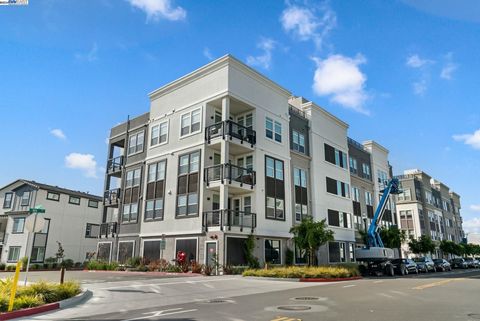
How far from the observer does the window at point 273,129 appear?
31.4 meters

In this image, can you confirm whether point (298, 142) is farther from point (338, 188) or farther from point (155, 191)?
point (155, 191)

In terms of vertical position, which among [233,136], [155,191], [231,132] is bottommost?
[155,191]

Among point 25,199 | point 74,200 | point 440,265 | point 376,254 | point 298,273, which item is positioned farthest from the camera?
point 74,200

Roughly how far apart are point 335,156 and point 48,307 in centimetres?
3389

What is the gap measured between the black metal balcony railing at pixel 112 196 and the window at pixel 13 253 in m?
16.6

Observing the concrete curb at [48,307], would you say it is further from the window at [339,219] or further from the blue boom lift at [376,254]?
the window at [339,219]

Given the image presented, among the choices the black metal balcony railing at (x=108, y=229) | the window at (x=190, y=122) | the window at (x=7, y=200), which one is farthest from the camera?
the window at (x=7, y=200)

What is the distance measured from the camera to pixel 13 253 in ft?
144

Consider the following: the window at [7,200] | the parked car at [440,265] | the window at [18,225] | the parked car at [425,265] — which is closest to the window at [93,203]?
the window at [18,225]

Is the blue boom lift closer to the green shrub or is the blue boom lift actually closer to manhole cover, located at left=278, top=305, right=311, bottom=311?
the green shrub

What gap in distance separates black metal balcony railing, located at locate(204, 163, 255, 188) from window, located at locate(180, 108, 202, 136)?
13.6 ft

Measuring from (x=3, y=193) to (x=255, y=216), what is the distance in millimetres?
38265

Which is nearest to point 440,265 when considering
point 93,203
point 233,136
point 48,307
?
point 233,136

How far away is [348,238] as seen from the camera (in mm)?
38844
